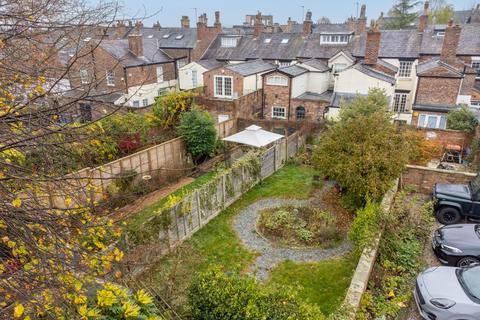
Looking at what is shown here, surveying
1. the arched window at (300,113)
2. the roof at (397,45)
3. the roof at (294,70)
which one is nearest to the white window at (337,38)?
the roof at (397,45)

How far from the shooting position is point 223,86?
26906mm

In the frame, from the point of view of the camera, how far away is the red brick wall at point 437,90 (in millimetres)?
23125

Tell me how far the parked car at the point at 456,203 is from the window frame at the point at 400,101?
15.1 m

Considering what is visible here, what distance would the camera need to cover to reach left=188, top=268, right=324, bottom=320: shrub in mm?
6254

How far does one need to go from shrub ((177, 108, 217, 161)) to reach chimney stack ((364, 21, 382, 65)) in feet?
47.4

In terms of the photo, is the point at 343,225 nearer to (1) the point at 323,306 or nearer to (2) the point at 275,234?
(2) the point at 275,234

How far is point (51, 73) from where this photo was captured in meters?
6.40

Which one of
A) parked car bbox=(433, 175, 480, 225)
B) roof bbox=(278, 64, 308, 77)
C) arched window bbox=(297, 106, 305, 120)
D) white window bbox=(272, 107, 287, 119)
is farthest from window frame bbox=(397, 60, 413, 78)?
parked car bbox=(433, 175, 480, 225)

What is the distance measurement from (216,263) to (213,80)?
19.3m

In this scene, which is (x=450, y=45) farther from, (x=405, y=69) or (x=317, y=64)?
(x=317, y=64)

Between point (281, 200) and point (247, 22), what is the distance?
69621 mm

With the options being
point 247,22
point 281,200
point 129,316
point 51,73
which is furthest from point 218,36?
point 247,22

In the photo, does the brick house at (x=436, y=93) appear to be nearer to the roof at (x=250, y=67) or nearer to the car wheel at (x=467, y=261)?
the roof at (x=250, y=67)

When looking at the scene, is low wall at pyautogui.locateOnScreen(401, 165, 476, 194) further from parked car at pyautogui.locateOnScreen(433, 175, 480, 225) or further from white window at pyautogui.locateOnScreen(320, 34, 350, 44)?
white window at pyautogui.locateOnScreen(320, 34, 350, 44)
